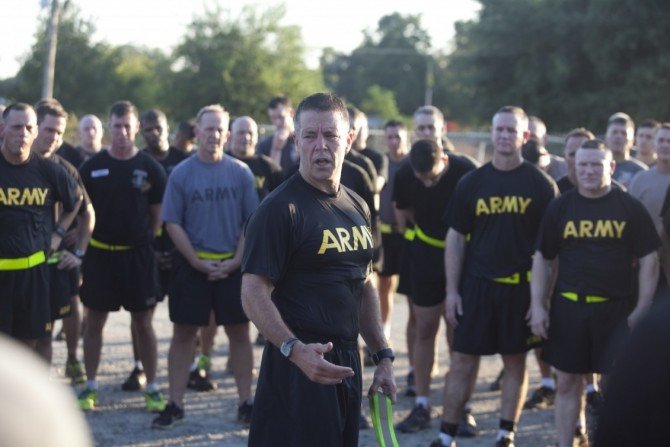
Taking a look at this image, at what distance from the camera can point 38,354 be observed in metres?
7.57

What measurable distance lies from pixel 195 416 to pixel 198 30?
4417 centimetres

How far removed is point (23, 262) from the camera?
277 inches

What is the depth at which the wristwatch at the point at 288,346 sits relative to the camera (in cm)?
409

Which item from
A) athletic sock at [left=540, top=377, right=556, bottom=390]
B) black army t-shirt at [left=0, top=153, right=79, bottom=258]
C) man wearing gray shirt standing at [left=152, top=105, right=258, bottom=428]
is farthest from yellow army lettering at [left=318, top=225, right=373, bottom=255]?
athletic sock at [left=540, top=377, right=556, bottom=390]

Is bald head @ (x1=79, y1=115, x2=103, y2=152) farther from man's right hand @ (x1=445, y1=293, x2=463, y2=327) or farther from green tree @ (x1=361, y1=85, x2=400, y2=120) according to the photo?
green tree @ (x1=361, y1=85, x2=400, y2=120)

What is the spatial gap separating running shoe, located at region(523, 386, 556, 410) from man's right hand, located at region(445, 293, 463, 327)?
1.96m

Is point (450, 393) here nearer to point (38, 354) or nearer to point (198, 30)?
point (38, 354)

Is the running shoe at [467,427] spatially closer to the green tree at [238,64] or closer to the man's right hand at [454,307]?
the man's right hand at [454,307]

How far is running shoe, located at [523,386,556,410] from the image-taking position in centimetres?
877

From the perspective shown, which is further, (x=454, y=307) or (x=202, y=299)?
(x=202, y=299)

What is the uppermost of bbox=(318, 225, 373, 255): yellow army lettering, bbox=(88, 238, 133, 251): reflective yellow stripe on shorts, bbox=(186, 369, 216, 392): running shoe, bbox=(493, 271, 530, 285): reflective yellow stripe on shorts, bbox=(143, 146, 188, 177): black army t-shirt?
bbox=(143, 146, 188, 177): black army t-shirt

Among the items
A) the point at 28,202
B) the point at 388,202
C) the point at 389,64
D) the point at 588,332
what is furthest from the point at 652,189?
the point at 389,64

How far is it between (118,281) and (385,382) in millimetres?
4413

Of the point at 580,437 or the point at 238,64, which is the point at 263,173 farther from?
the point at 238,64
